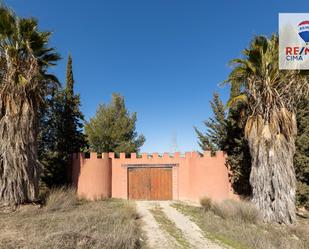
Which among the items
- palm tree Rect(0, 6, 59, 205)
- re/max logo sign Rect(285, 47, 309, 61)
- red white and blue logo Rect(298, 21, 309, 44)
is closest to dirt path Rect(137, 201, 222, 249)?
palm tree Rect(0, 6, 59, 205)

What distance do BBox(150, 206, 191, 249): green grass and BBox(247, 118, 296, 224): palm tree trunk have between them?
12.9ft

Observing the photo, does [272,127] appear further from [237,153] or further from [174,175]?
[174,175]

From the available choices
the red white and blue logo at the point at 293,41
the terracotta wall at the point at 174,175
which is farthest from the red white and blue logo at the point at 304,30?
the terracotta wall at the point at 174,175

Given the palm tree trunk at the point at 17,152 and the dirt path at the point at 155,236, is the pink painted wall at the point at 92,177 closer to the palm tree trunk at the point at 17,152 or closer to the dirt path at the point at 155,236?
the palm tree trunk at the point at 17,152

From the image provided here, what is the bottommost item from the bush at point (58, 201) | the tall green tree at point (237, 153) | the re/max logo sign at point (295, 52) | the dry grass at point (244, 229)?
the dry grass at point (244, 229)

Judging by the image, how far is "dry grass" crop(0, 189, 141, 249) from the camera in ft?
18.4

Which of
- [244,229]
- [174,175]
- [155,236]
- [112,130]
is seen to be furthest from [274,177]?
[112,130]

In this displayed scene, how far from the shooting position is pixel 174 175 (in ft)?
51.6

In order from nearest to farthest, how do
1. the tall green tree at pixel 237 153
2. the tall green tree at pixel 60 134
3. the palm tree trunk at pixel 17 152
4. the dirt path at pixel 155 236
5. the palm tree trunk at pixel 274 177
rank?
1. the dirt path at pixel 155 236
2. the palm tree trunk at pixel 17 152
3. the palm tree trunk at pixel 274 177
4. the tall green tree at pixel 237 153
5. the tall green tree at pixel 60 134

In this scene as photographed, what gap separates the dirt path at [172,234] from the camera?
7.25 m

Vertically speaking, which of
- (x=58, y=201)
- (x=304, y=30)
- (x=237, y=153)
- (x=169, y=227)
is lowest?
(x=169, y=227)

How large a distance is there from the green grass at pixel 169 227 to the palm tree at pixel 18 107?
5.27 metres

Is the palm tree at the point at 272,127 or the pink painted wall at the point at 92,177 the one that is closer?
the palm tree at the point at 272,127

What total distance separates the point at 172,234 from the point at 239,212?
140 inches
